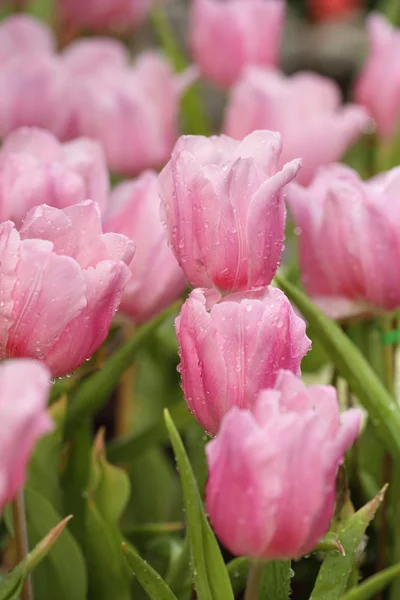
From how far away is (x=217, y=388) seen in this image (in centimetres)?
39

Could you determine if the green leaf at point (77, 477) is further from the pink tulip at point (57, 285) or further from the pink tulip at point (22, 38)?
the pink tulip at point (22, 38)

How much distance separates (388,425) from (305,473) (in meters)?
0.21

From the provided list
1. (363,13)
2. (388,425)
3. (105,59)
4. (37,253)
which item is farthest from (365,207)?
(363,13)

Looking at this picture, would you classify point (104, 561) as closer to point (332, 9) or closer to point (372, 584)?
point (372, 584)

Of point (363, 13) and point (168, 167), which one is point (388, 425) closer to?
point (168, 167)

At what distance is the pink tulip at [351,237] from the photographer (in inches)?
21.5

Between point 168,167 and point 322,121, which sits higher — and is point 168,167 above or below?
above

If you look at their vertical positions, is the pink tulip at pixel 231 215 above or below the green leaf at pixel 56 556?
above

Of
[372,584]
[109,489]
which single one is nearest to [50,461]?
[109,489]

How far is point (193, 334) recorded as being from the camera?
1.29 ft

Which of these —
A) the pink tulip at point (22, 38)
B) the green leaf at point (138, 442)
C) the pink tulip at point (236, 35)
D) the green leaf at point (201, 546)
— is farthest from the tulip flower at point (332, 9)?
the green leaf at point (201, 546)

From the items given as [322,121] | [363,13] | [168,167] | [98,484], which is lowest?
[363,13]

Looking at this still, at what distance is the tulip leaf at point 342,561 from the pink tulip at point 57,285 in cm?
14

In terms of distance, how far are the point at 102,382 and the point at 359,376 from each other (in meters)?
0.16
